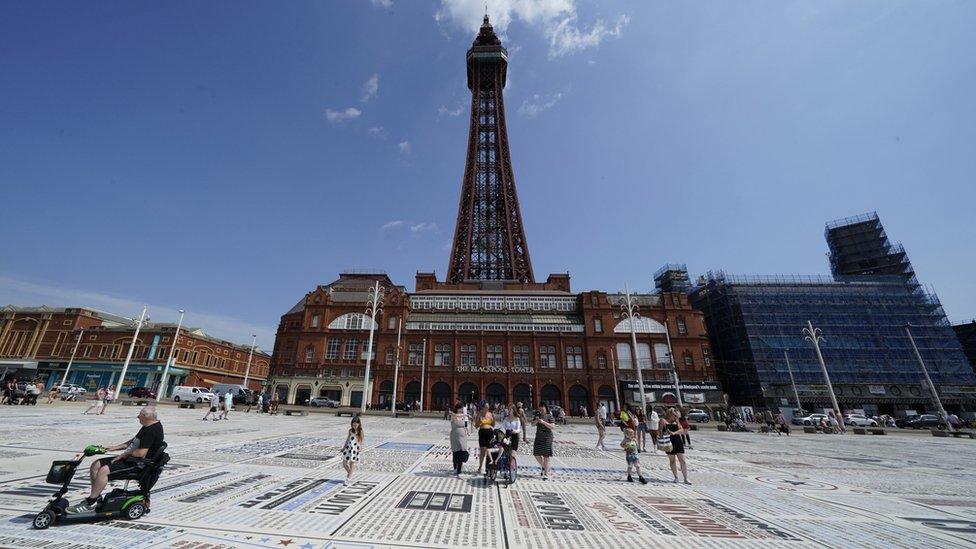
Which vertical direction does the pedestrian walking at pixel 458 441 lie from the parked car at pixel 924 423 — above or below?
above

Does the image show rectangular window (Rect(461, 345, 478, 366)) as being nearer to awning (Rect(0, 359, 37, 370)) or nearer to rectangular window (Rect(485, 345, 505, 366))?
rectangular window (Rect(485, 345, 505, 366))

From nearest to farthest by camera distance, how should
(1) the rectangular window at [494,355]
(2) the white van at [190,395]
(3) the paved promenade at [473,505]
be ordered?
(3) the paved promenade at [473,505] → (2) the white van at [190,395] → (1) the rectangular window at [494,355]

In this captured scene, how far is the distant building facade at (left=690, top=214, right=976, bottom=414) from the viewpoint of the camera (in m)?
46.3

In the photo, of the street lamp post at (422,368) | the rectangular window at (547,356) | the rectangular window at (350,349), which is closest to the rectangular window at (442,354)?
the street lamp post at (422,368)

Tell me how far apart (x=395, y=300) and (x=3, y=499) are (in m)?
45.4

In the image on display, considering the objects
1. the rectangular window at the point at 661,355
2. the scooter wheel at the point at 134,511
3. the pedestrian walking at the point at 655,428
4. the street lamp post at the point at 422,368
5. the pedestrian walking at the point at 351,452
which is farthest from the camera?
the rectangular window at the point at 661,355

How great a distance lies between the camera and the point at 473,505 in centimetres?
600

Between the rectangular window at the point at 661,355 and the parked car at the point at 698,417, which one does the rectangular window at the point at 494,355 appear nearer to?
the rectangular window at the point at 661,355

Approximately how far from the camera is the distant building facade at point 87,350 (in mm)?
51125

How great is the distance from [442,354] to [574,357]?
53.5 feet

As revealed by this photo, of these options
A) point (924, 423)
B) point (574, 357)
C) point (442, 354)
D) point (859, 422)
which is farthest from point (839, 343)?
point (442, 354)

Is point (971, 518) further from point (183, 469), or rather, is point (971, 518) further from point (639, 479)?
point (183, 469)

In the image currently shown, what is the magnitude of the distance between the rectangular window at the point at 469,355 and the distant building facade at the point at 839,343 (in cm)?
3515

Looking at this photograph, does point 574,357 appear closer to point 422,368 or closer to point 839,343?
point 422,368
